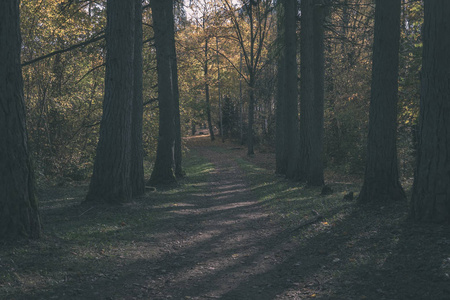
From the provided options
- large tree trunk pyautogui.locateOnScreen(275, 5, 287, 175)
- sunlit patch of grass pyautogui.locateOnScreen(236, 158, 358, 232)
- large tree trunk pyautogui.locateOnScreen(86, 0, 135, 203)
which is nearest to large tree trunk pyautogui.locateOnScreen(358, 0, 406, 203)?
sunlit patch of grass pyautogui.locateOnScreen(236, 158, 358, 232)

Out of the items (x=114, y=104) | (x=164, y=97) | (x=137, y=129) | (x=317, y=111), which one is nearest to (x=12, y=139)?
(x=114, y=104)

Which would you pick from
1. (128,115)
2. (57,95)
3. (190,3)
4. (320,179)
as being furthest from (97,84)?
(320,179)

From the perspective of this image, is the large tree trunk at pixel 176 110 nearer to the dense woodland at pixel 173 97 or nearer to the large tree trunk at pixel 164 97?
the dense woodland at pixel 173 97

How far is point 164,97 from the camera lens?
15.1 m

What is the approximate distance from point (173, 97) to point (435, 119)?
46.1 feet

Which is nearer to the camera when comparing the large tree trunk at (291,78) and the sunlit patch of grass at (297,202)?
the sunlit patch of grass at (297,202)

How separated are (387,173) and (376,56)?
9.33 feet

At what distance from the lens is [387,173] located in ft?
27.5

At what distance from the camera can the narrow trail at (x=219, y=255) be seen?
4.96 m

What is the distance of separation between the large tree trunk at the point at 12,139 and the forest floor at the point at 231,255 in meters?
0.43

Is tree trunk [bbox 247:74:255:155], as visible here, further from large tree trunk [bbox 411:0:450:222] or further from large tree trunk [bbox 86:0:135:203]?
large tree trunk [bbox 411:0:450:222]

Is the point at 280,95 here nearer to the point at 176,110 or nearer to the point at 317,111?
the point at 317,111

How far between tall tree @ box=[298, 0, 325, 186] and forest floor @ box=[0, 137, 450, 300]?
4251 millimetres

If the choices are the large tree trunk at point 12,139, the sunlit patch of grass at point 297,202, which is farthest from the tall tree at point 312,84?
the large tree trunk at point 12,139
